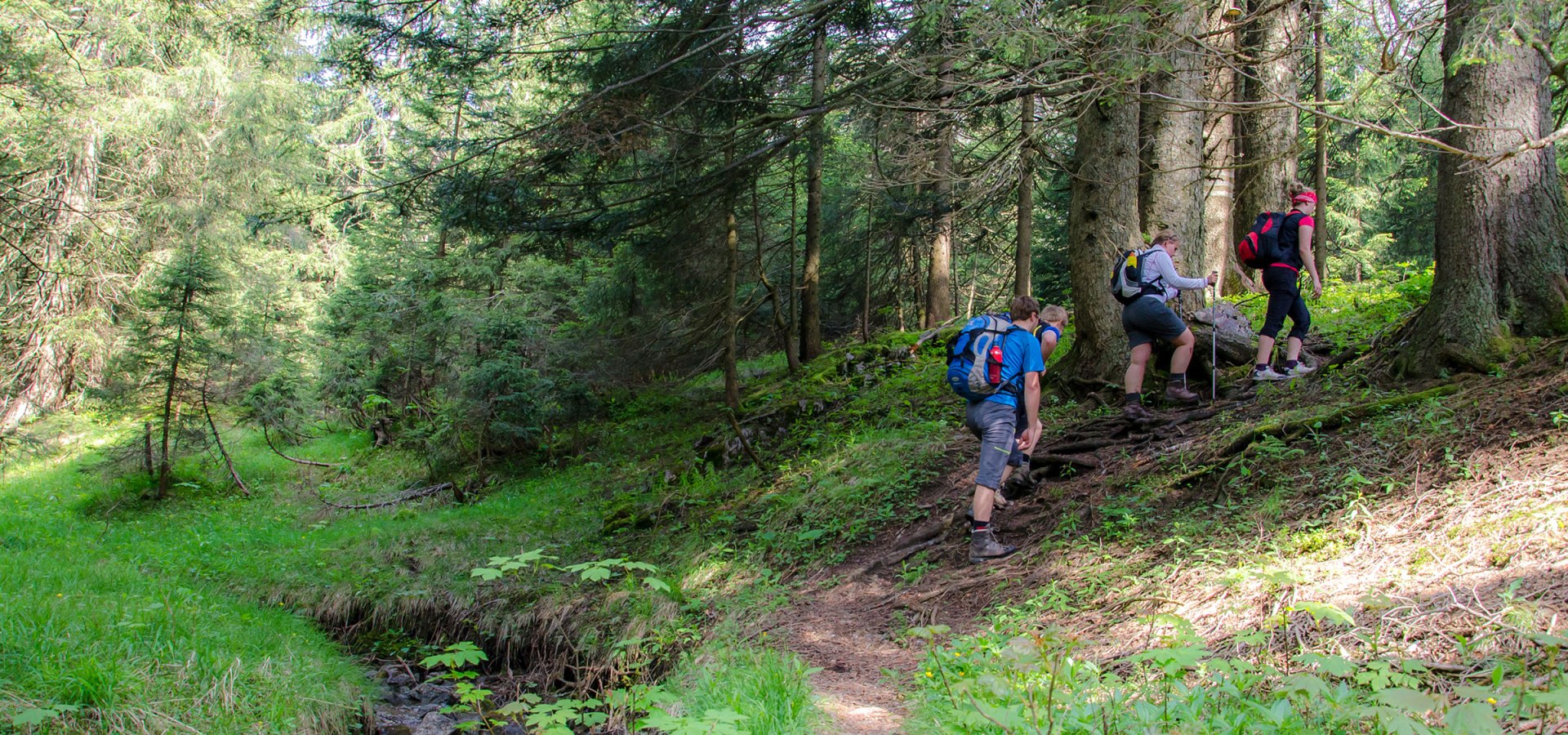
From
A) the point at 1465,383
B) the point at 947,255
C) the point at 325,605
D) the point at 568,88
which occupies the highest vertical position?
the point at 568,88

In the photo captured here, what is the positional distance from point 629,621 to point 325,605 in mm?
3860

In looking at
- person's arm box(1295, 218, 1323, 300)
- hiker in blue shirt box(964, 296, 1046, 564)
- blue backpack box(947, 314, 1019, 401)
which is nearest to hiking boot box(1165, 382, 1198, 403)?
person's arm box(1295, 218, 1323, 300)

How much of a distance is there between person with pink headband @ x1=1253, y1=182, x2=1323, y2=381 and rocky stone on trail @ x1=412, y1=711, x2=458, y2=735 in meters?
7.16

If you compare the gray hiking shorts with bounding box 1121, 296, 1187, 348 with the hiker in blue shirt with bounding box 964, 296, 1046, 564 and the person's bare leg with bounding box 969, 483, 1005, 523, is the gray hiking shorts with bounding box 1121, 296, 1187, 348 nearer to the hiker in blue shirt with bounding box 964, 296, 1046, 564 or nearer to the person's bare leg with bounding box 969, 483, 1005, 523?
the hiker in blue shirt with bounding box 964, 296, 1046, 564

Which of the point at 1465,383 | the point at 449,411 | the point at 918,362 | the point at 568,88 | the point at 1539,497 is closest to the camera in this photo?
the point at 1539,497

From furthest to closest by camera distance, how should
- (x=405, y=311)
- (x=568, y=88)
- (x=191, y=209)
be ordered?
(x=191, y=209), (x=405, y=311), (x=568, y=88)

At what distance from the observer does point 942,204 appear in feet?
40.9

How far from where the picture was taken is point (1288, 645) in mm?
3723

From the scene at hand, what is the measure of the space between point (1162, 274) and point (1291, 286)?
1123mm

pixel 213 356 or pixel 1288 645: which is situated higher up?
pixel 213 356

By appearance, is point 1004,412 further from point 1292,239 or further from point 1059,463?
point 1292,239

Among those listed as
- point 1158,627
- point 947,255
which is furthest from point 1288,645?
point 947,255

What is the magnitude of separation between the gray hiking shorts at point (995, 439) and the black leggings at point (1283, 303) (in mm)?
2890

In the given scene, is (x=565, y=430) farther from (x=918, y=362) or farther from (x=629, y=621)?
(x=629, y=621)
